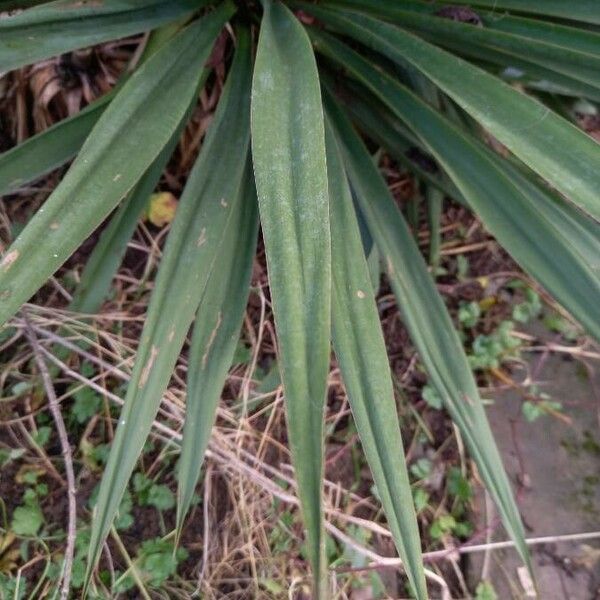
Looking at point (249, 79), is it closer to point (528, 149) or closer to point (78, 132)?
point (78, 132)

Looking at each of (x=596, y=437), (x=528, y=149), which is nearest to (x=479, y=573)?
(x=596, y=437)

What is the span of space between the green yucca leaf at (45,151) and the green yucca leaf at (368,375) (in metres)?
0.34

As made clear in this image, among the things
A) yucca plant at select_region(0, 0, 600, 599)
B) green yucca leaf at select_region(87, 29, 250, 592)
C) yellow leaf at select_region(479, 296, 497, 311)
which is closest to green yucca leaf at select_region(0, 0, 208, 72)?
yucca plant at select_region(0, 0, 600, 599)

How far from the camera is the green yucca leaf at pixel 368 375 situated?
0.61m

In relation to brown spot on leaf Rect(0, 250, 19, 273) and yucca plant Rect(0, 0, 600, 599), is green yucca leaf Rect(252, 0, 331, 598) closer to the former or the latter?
yucca plant Rect(0, 0, 600, 599)

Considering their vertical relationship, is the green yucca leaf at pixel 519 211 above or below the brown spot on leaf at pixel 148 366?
above

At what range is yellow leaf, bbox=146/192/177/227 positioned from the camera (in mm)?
1192

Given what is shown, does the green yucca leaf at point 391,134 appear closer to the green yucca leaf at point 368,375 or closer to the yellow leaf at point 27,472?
the green yucca leaf at point 368,375

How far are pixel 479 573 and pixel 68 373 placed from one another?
0.79 metres

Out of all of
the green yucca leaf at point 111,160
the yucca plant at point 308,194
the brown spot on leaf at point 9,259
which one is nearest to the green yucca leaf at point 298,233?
the yucca plant at point 308,194

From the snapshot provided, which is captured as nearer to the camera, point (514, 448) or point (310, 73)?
point (310, 73)

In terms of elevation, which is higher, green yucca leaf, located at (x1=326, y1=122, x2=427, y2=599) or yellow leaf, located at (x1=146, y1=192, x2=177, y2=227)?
yellow leaf, located at (x1=146, y1=192, x2=177, y2=227)

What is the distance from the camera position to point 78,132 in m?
0.87

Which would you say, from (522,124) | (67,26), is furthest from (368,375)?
(67,26)
